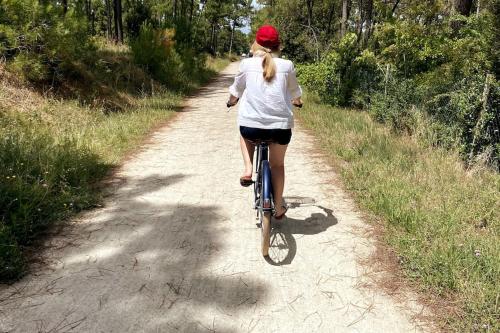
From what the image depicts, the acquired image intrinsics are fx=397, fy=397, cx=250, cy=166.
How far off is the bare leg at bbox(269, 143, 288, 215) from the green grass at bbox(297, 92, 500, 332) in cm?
123

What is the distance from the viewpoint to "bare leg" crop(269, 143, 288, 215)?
3770 mm

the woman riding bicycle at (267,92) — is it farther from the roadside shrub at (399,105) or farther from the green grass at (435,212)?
the roadside shrub at (399,105)

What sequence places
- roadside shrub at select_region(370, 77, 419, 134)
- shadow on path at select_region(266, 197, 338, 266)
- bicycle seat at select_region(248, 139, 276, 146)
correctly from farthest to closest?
1. roadside shrub at select_region(370, 77, 419, 134)
2. shadow on path at select_region(266, 197, 338, 266)
3. bicycle seat at select_region(248, 139, 276, 146)

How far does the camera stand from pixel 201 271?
138 inches

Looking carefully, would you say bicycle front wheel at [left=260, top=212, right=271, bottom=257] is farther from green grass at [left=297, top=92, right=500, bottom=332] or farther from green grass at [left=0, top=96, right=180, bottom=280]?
green grass at [left=0, top=96, right=180, bottom=280]

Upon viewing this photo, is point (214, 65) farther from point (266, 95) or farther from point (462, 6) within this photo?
point (266, 95)

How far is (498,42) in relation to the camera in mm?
11812

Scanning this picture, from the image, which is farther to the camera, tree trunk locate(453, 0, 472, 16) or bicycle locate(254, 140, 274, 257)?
tree trunk locate(453, 0, 472, 16)

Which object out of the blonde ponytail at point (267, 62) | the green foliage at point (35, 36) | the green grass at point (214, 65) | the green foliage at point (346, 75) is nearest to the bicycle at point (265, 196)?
the blonde ponytail at point (267, 62)

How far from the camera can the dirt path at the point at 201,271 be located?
2.89 meters

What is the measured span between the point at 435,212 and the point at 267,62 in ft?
8.33

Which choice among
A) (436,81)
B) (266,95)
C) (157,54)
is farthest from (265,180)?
(157,54)

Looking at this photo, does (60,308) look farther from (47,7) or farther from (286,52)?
(286,52)

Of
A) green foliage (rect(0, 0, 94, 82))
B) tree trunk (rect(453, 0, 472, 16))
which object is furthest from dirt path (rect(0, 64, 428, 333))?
tree trunk (rect(453, 0, 472, 16))
